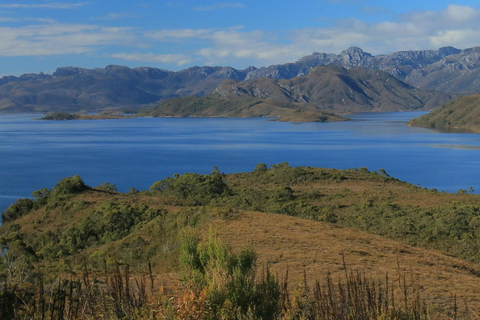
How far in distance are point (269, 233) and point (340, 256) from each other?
13.7ft

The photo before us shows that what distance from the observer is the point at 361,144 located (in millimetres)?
140000

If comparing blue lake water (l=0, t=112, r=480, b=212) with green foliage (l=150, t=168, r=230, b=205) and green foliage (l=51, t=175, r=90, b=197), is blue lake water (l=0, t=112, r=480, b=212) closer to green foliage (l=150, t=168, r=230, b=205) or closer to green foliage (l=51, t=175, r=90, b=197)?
green foliage (l=150, t=168, r=230, b=205)

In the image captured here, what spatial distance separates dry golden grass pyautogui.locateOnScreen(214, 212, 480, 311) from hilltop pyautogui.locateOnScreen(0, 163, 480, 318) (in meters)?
0.04

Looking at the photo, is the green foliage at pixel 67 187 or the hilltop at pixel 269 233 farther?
the green foliage at pixel 67 187

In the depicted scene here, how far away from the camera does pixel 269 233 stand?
64.9 feet

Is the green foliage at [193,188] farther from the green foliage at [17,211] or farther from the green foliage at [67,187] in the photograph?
the green foliage at [17,211]

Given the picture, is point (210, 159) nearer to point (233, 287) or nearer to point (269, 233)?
point (269, 233)

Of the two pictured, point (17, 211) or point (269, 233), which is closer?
point (269, 233)

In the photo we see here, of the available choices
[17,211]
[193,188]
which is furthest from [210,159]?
[17,211]

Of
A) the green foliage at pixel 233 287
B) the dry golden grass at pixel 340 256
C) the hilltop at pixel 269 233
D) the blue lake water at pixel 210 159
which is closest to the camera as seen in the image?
the green foliage at pixel 233 287

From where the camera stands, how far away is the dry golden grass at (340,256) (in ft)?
41.7

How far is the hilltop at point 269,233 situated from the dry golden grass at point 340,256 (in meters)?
0.04

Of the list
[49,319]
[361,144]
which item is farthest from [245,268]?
[361,144]

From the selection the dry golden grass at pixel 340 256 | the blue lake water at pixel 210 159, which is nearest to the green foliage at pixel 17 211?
the dry golden grass at pixel 340 256
